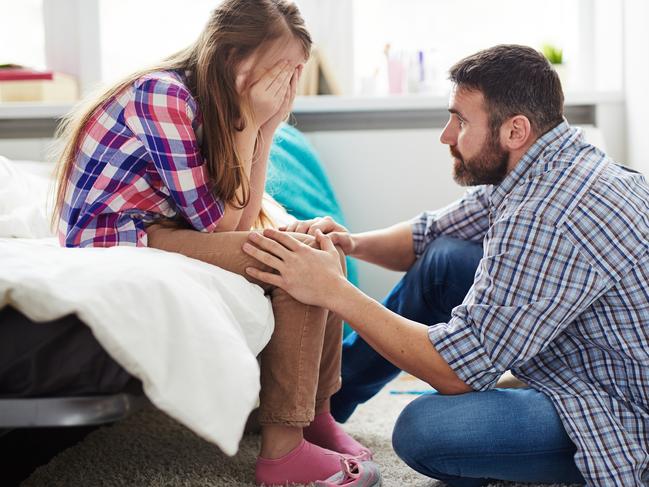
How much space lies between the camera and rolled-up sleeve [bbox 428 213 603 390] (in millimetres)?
1209

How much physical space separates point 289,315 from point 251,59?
48 cm

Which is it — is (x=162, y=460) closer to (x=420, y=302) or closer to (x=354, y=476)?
(x=354, y=476)

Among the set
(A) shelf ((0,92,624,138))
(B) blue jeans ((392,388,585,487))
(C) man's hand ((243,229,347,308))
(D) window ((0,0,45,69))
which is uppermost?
(D) window ((0,0,45,69))

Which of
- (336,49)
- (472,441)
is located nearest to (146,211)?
(472,441)

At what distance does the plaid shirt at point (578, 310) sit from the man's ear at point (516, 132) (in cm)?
11

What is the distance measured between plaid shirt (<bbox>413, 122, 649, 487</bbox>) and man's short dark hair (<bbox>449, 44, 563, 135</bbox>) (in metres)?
0.13

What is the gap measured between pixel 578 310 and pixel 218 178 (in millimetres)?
650

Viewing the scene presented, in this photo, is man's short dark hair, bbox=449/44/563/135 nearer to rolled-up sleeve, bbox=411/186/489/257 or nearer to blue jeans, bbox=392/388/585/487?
rolled-up sleeve, bbox=411/186/489/257

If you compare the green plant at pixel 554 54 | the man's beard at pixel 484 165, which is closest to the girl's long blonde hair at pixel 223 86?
the man's beard at pixel 484 165

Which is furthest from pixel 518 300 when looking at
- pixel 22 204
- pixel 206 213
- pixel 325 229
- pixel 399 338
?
pixel 22 204

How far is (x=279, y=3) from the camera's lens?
4.73ft

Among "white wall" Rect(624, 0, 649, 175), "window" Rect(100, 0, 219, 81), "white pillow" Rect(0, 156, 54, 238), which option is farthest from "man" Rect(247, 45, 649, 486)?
"window" Rect(100, 0, 219, 81)

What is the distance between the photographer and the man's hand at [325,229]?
149cm

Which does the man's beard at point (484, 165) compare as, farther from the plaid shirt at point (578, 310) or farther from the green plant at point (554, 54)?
the green plant at point (554, 54)
